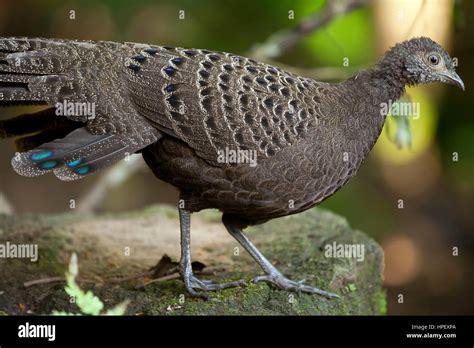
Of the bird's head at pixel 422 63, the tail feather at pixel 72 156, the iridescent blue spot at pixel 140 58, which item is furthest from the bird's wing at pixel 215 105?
the bird's head at pixel 422 63

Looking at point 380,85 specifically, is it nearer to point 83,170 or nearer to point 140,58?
point 140,58

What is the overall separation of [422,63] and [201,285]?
2.28 meters

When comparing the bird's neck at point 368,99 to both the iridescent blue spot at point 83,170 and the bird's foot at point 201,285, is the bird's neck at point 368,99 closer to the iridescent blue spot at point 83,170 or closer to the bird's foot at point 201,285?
the bird's foot at point 201,285

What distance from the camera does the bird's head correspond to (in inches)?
215

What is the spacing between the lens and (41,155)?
484 centimetres

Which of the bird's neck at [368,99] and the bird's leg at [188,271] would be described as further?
the bird's neck at [368,99]

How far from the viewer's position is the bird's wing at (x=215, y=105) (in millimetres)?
4902

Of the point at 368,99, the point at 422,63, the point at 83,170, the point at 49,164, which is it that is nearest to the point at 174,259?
the point at 83,170

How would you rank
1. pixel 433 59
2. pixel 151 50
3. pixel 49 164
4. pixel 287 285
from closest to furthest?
pixel 49 164
pixel 151 50
pixel 287 285
pixel 433 59

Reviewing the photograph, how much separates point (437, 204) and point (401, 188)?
1.67ft

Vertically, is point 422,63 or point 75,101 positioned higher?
point 422,63

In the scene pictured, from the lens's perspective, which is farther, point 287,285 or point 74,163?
point 287,285

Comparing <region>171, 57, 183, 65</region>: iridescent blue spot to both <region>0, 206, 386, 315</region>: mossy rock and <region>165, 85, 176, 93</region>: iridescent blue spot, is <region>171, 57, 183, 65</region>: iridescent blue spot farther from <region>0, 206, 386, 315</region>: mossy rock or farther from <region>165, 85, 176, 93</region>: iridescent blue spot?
<region>0, 206, 386, 315</region>: mossy rock

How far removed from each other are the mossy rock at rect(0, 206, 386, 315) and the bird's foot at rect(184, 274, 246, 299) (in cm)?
4
